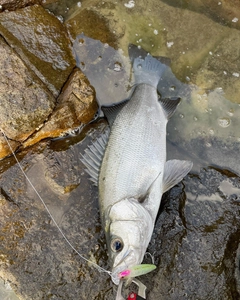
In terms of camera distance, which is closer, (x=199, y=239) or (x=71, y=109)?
(x=199, y=239)

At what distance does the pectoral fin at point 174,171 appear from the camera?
325 cm

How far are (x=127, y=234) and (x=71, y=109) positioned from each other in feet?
4.83

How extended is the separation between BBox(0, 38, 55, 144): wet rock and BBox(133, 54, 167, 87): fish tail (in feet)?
3.49

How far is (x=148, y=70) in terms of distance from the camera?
11.8 ft

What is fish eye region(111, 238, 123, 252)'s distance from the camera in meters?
2.79

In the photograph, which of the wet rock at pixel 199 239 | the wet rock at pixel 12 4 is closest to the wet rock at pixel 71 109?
the wet rock at pixel 12 4

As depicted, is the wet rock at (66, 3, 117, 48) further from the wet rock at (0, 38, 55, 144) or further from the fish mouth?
the fish mouth

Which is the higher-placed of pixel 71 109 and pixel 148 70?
pixel 71 109

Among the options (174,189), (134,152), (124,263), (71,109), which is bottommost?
(174,189)

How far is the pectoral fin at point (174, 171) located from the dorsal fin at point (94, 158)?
683 mm

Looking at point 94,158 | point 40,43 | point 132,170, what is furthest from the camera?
point 40,43

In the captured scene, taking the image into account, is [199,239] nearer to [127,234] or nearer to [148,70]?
[127,234]

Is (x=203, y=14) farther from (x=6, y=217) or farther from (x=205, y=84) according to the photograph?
(x=6, y=217)

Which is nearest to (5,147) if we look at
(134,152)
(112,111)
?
(112,111)
